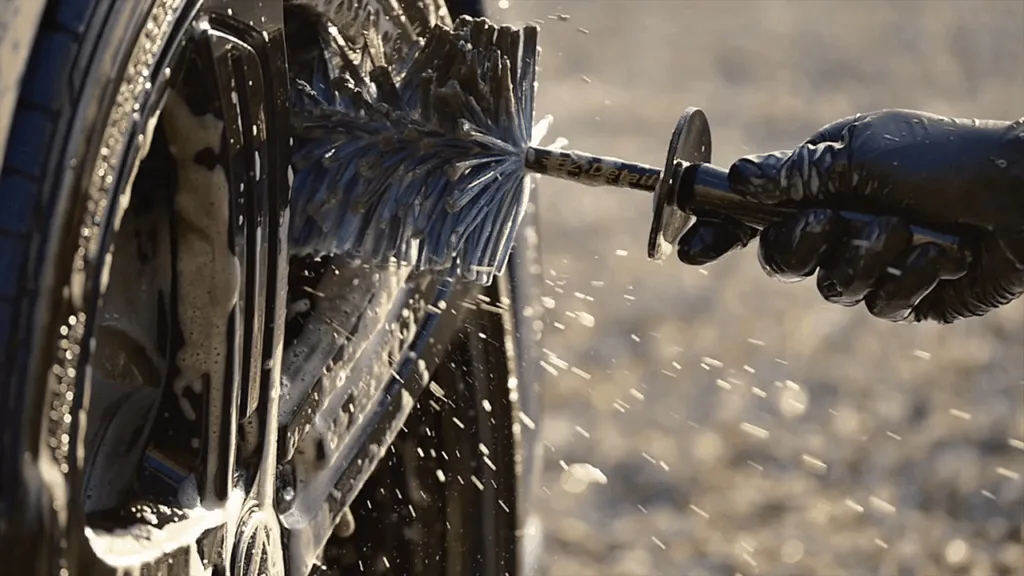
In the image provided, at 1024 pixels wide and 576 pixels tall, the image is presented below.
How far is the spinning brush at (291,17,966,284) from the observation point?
1237mm

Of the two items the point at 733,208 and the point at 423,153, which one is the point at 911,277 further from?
the point at 423,153

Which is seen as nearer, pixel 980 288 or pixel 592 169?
pixel 980 288

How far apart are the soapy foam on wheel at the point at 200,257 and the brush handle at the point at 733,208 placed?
0.41 m

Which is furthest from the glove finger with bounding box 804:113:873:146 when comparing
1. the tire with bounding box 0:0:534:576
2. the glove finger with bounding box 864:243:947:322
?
the tire with bounding box 0:0:534:576

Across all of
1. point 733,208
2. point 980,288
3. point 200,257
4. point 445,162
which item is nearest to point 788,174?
point 733,208

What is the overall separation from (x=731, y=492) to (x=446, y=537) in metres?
2.18

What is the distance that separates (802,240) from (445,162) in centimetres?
38

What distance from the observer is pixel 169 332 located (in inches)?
41.7

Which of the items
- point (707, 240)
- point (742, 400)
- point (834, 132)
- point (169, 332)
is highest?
point (834, 132)

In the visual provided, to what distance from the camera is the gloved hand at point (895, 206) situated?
3.69ft

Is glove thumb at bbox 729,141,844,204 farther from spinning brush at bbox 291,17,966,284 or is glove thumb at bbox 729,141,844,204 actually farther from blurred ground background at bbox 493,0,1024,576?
blurred ground background at bbox 493,0,1024,576

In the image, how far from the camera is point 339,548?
181cm

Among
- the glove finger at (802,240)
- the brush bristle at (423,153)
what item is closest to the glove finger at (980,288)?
the glove finger at (802,240)

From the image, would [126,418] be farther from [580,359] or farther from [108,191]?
[580,359]
